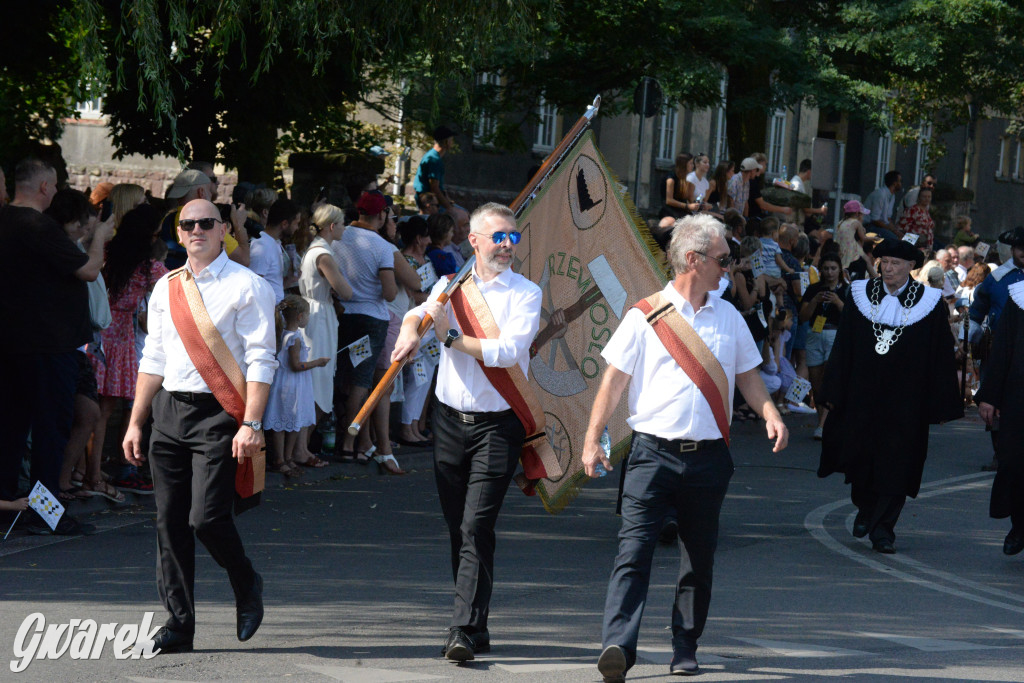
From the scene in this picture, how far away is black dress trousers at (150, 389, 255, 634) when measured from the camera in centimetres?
640

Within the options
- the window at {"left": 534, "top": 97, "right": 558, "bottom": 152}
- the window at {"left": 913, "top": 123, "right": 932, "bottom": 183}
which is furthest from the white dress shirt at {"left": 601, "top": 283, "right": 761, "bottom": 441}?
the window at {"left": 913, "top": 123, "right": 932, "bottom": 183}

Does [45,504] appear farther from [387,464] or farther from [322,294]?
[387,464]

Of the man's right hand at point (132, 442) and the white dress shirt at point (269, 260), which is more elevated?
the white dress shirt at point (269, 260)

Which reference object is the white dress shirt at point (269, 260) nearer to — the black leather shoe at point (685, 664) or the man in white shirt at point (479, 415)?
the man in white shirt at point (479, 415)

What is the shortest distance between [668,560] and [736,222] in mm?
7909

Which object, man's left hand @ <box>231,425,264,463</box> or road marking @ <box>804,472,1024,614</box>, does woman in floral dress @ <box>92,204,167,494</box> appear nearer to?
man's left hand @ <box>231,425,264,463</box>

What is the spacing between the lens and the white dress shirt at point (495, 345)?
262 inches

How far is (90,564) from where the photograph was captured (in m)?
8.19

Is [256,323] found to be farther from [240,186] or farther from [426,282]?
[240,186]

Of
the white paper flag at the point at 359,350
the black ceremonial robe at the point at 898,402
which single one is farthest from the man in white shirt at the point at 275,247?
the black ceremonial robe at the point at 898,402

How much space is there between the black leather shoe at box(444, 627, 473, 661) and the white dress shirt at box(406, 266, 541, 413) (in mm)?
956

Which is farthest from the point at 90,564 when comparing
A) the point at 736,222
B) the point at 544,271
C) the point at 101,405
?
the point at 736,222

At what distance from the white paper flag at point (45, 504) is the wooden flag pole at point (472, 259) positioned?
198cm

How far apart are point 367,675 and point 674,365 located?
5.92 feet
